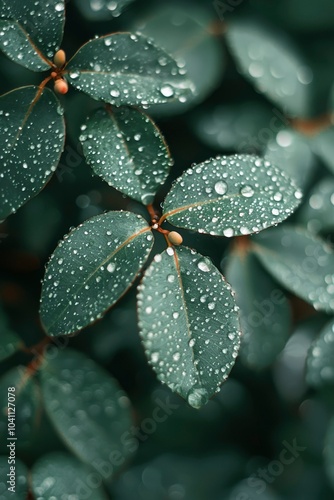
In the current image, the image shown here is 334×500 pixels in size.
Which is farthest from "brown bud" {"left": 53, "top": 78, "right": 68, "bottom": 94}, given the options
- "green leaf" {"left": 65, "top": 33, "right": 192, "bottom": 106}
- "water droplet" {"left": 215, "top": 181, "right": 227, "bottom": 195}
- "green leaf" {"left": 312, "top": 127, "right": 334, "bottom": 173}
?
"green leaf" {"left": 312, "top": 127, "right": 334, "bottom": 173}

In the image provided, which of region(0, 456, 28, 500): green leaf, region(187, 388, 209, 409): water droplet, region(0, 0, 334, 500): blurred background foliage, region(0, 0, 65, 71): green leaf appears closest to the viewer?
region(187, 388, 209, 409): water droplet

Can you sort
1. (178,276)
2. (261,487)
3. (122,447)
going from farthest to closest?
(261,487) → (122,447) → (178,276)

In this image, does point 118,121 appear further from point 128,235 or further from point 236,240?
point 236,240

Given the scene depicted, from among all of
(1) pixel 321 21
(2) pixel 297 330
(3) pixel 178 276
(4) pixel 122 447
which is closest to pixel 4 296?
(4) pixel 122 447

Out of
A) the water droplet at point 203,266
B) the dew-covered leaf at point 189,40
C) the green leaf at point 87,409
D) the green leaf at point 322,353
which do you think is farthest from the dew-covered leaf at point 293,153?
the green leaf at point 87,409

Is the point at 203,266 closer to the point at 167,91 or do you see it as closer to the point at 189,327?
the point at 189,327

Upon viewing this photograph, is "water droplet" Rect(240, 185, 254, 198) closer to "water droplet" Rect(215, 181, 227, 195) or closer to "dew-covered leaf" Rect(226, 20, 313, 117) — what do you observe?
"water droplet" Rect(215, 181, 227, 195)
